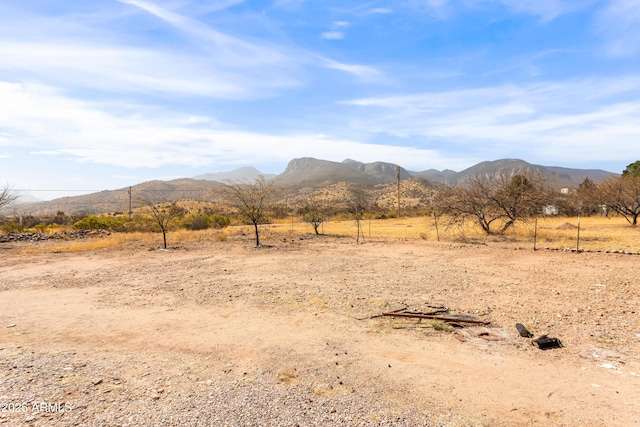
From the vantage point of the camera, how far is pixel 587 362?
5.40 meters

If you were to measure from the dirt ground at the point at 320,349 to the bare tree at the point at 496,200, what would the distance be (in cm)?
907

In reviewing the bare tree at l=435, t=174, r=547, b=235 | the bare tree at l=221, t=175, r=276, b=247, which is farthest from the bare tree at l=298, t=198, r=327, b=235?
the bare tree at l=435, t=174, r=547, b=235

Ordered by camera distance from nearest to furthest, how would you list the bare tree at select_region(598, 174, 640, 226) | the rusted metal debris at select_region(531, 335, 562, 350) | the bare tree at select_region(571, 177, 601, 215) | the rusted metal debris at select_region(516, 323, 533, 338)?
1. the rusted metal debris at select_region(531, 335, 562, 350)
2. the rusted metal debris at select_region(516, 323, 533, 338)
3. the bare tree at select_region(598, 174, 640, 226)
4. the bare tree at select_region(571, 177, 601, 215)

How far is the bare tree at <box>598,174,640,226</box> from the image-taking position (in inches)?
1043

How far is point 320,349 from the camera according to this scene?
237 inches

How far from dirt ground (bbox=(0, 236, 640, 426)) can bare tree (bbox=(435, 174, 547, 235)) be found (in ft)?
29.8

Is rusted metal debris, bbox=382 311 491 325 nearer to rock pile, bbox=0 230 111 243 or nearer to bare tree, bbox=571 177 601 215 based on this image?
rock pile, bbox=0 230 111 243

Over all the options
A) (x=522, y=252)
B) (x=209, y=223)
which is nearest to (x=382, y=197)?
(x=209, y=223)

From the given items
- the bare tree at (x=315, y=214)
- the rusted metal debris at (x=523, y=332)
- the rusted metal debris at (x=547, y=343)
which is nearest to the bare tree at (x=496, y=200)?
the bare tree at (x=315, y=214)

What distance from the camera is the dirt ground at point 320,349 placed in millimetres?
4203

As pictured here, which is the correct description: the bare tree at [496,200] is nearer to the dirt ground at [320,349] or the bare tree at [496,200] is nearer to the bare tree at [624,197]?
the dirt ground at [320,349]

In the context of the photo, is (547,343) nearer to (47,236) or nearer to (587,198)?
(47,236)

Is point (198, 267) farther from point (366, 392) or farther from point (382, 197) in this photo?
point (382, 197)

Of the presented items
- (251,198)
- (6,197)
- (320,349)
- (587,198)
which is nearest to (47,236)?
(6,197)
